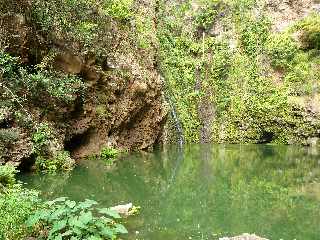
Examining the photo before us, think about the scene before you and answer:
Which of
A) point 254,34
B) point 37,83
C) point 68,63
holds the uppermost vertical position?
point 254,34

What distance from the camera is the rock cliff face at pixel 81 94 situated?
1423cm

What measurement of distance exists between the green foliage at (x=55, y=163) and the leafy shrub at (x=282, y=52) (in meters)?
22.7

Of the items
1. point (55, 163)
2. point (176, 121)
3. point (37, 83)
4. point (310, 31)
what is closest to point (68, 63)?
point (37, 83)

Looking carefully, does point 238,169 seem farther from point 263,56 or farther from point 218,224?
point 263,56

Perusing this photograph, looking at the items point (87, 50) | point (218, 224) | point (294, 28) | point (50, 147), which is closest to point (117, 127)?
point (87, 50)

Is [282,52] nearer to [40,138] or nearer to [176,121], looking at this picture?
[176,121]

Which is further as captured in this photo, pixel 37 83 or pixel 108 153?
pixel 108 153

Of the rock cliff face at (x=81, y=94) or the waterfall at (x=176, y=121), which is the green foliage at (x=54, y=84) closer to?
the rock cliff face at (x=81, y=94)

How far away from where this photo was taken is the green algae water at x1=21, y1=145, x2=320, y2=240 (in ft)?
30.7

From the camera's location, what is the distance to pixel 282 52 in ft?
114

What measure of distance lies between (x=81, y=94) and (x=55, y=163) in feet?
11.9

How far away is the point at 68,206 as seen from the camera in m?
6.25

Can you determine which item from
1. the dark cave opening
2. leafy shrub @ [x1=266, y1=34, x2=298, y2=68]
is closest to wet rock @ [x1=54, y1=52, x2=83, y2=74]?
the dark cave opening

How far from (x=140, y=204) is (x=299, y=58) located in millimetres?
26466
